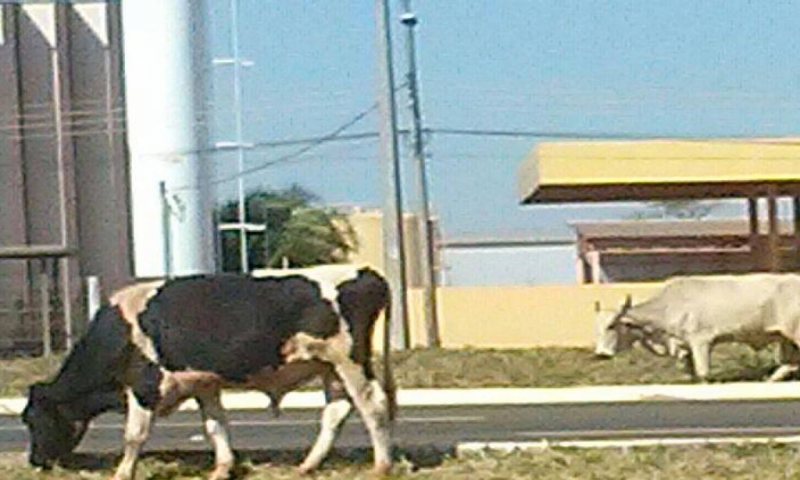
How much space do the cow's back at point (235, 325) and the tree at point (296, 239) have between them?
55835 mm

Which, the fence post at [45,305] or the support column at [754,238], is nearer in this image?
the fence post at [45,305]

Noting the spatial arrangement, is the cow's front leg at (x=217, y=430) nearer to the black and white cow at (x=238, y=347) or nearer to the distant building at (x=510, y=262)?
the black and white cow at (x=238, y=347)

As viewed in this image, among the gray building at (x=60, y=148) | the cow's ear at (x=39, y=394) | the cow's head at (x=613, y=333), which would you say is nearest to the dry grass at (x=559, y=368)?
the cow's head at (x=613, y=333)

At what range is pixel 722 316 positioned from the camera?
1076 inches

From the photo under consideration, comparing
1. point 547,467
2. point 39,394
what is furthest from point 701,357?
point 39,394

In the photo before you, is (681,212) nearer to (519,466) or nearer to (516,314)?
(516,314)

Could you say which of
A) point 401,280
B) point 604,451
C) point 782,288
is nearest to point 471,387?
point 782,288

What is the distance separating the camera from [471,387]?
29.1 m

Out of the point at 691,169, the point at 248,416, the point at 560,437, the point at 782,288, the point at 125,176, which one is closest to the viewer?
the point at 560,437

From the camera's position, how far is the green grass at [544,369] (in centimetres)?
2914

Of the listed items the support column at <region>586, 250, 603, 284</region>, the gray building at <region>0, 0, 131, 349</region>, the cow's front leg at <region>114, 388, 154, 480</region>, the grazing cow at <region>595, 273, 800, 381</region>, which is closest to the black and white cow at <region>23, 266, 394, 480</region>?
the cow's front leg at <region>114, 388, 154, 480</region>

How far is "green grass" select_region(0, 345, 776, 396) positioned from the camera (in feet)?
95.6

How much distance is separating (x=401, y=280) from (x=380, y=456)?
78.9 ft

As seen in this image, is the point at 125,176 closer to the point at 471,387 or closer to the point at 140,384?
the point at 471,387
